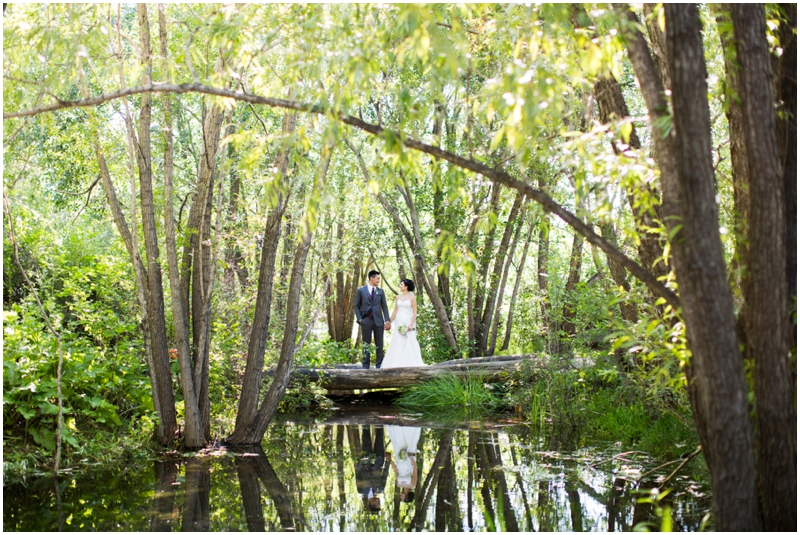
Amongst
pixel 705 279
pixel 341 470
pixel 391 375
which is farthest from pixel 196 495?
pixel 391 375

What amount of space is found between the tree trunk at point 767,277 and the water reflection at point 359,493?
1316mm

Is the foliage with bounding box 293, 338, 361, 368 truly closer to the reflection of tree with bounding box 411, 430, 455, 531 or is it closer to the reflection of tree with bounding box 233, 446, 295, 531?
the reflection of tree with bounding box 411, 430, 455, 531

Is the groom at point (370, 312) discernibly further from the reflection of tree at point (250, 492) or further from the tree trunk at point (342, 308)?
the tree trunk at point (342, 308)

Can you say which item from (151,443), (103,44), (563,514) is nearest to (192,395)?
(151,443)

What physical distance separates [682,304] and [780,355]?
543 mm

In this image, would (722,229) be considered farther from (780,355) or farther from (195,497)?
(195,497)

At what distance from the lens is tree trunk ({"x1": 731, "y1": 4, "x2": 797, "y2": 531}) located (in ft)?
11.6

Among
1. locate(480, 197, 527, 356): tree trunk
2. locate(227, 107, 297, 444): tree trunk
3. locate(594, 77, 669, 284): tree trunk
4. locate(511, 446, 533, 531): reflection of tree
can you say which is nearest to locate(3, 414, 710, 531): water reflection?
locate(511, 446, 533, 531): reflection of tree

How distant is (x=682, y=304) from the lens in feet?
11.5

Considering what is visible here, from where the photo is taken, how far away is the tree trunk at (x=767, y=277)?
3531 mm

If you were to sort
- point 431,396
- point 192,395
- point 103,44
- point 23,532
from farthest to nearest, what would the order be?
point 431,396 → point 192,395 → point 103,44 → point 23,532

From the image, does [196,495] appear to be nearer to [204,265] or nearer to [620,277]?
[204,265]

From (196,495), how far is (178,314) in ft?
6.82

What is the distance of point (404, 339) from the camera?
12750 millimetres
